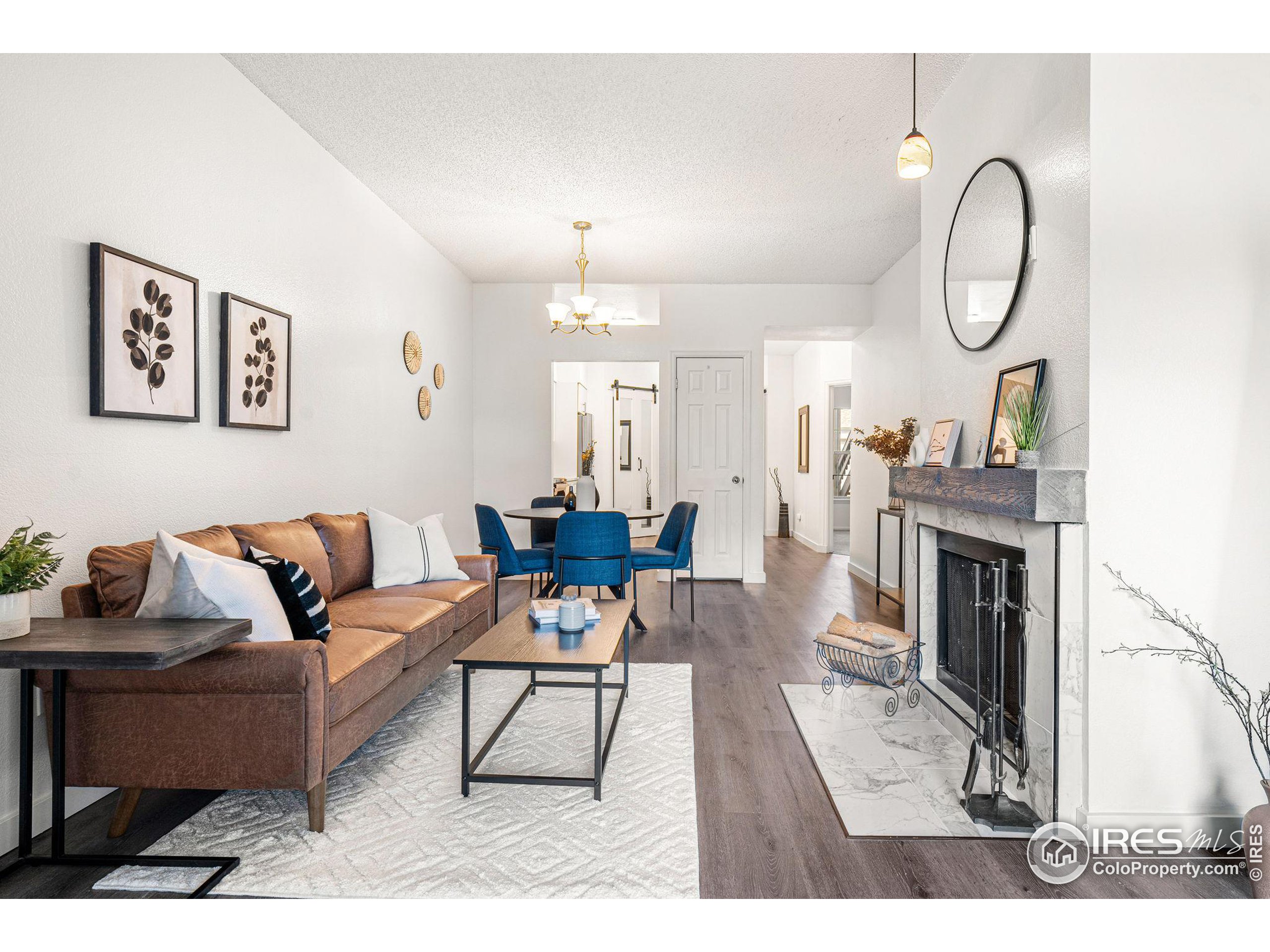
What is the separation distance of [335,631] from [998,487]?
2382 mm

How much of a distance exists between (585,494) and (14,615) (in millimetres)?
3474

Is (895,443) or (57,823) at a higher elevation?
(895,443)

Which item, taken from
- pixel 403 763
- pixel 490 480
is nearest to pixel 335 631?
pixel 403 763

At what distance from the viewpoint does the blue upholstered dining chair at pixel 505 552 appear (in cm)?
459

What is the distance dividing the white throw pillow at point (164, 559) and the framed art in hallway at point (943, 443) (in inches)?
108

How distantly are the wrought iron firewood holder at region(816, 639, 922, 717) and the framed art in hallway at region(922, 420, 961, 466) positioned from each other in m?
0.83

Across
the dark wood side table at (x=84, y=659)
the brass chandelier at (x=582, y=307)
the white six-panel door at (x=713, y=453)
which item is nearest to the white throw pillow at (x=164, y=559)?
the dark wood side table at (x=84, y=659)

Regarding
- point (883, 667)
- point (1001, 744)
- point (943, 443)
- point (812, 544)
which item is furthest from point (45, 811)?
point (812, 544)

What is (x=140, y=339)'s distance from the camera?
8.12ft

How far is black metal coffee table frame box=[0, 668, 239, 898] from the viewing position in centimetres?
183

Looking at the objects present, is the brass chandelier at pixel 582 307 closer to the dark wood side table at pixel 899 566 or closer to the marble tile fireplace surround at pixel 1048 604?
the dark wood side table at pixel 899 566

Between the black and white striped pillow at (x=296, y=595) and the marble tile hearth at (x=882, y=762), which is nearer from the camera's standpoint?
the marble tile hearth at (x=882, y=762)

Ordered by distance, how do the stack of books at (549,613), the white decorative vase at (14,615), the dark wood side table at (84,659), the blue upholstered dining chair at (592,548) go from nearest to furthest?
1. the dark wood side table at (84,659)
2. the white decorative vase at (14,615)
3. the stack of books at (549,613)
4. the blue upholstered dining chair at (592,548)

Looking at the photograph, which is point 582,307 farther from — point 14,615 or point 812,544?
point 812,544
